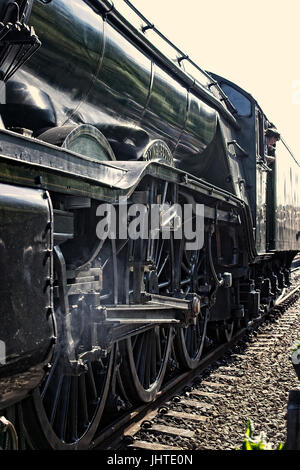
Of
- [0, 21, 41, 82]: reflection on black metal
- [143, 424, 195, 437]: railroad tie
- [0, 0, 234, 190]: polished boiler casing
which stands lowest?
[143, 424, 195, 437]: railroad tie

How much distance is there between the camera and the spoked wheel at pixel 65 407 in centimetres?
256

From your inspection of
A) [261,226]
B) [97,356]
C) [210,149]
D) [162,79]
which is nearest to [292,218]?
[261,226]

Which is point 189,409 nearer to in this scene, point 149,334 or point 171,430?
point 171,430

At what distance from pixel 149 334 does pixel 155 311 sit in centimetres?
73

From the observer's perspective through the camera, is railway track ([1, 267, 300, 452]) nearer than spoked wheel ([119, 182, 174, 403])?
Yes

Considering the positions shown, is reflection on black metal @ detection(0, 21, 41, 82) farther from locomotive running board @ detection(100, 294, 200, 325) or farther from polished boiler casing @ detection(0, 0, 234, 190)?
locomotive running board @ detection(100, 294, 200, 325)

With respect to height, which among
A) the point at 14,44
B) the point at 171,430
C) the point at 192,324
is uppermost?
the point at 14,44

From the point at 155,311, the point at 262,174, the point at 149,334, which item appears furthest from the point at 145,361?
the point at 262,174

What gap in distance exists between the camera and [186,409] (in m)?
4.09

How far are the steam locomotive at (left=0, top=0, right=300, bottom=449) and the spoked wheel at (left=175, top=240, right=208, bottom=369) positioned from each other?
0.8 inches

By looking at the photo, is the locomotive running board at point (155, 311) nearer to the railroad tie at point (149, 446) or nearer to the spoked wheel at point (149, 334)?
the spoked wheel at point (149, 334)

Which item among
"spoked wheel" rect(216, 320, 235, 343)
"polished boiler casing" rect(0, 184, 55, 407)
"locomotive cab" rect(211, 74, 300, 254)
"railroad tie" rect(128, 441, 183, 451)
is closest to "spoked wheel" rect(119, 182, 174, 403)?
"railroad tie" rect(128, 441, 183, 451)

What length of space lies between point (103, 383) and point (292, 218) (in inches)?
321

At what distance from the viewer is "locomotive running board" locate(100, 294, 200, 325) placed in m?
2.99
